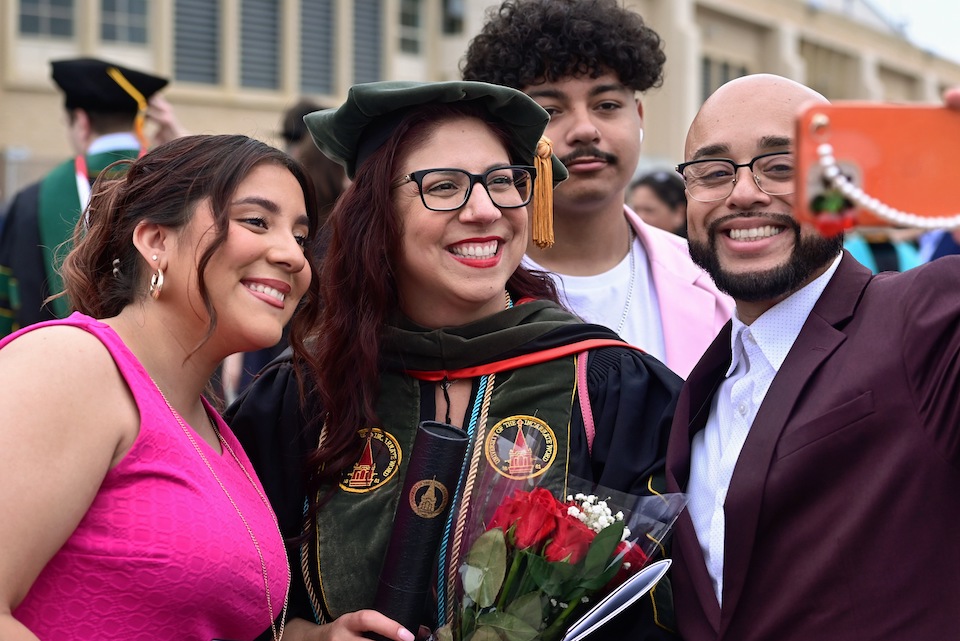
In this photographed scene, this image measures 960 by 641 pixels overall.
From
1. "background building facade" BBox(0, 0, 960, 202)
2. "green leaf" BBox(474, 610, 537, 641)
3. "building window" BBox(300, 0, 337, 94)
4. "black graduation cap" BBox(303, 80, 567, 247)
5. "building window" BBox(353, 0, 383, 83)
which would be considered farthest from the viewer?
"building window" BBox(353, 0, 383, 83)

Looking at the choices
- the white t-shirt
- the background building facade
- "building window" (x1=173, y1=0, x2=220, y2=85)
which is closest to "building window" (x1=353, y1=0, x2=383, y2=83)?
the background building facade

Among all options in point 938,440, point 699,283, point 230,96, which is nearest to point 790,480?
point 938,440

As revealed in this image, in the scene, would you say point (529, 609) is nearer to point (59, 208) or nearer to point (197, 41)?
point (59, 208)

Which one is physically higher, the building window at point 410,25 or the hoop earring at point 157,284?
the building window at point 410,25

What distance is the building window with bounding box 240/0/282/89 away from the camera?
17.4m

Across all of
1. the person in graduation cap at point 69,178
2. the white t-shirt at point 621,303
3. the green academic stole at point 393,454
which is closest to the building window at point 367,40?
the person in graduation cap at point 69,178

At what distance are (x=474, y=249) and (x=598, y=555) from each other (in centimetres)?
95

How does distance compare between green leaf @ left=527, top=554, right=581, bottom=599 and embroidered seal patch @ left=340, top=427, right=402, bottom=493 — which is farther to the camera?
embroidered seal patch @ left=340, top=427, right=402, bottom=493

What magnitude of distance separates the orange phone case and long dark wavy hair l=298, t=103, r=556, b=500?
5.20 ft

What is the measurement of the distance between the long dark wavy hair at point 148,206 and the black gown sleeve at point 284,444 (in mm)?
535

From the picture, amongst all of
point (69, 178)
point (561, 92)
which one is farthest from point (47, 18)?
point (561, 92)

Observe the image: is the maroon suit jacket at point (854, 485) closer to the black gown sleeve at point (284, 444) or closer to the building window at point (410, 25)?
the black gown sleeve at point (284, 444)

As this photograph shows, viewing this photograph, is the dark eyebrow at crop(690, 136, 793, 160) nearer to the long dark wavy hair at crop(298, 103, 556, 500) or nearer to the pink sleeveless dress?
the long dark wavy hair at crop(298, 103, 556, 500)

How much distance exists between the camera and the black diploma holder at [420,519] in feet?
8.00
